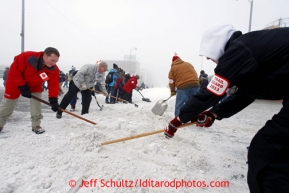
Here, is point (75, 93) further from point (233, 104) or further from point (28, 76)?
point (233, 104)

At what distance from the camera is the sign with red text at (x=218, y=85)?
1.22 meters

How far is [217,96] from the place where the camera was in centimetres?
131

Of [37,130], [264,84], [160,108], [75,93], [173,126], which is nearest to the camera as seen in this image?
[264,84]

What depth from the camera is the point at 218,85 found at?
4.16 ft

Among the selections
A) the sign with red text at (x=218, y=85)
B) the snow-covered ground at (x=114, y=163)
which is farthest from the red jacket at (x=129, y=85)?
the sign with red text at (x=218, y=85)

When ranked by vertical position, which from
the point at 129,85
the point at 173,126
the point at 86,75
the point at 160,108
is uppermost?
the point at 86,75

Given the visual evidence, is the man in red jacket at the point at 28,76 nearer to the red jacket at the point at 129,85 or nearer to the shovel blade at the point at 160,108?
the shovel blade at the point at 160,108

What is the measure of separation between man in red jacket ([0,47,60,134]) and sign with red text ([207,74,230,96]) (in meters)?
2.76

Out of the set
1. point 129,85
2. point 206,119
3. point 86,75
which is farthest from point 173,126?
point 129,85

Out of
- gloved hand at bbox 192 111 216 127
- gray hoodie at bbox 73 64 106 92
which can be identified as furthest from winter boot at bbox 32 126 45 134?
gloved hand at bbox 192 111 216 127

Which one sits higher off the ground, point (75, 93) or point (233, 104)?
point (233, 104)

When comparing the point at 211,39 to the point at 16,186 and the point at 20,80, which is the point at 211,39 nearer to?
the point at 16,186

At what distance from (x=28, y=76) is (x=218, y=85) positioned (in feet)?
10.2

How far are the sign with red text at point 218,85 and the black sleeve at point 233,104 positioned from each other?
45cm
